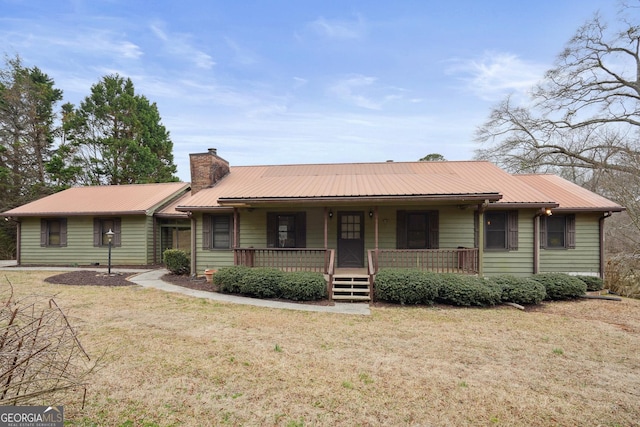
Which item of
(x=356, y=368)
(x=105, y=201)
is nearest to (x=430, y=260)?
(x=356, y=368)

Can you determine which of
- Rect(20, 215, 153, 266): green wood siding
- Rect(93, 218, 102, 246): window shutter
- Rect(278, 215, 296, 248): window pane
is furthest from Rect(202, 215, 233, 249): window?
Rect(93, 218, 102, 246): window shutter

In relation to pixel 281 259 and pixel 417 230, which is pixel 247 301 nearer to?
pixel 281 259

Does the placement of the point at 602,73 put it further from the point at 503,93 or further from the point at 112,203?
the point at 112,203

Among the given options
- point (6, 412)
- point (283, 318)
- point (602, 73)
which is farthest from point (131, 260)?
point (602, 73)

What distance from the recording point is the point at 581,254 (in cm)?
1086

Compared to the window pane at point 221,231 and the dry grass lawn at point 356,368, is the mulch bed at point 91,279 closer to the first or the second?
the window pane at point 221,231

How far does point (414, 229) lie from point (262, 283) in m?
5.66

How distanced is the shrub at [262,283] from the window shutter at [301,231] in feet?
7.50

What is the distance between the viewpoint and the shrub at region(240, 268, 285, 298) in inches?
352

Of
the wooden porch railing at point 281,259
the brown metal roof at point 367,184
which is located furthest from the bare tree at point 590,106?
the wooden porch railing at point 281,259

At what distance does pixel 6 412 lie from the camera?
93.6 inches

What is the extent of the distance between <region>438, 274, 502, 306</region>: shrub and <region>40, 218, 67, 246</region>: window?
1761 cm

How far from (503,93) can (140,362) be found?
2412 centimetres

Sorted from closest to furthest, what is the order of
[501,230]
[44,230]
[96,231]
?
1. [501,230]
2. [96,231]
3. [44,230]
